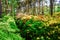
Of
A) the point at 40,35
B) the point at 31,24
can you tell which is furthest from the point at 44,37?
the point at 31,24

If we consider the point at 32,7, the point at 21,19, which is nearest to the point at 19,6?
the point at 32,7

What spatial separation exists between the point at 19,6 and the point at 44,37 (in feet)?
69.9

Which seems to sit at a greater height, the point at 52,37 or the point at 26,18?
the point at 26,18

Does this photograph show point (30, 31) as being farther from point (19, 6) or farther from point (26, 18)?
point (19, 6)

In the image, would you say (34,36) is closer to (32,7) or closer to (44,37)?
(44,37)

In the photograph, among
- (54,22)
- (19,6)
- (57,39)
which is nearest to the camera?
(57,39)

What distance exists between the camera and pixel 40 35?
961cm

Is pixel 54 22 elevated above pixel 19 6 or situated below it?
above

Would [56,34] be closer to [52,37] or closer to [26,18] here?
[52,37]

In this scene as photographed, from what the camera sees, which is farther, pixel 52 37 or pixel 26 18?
pixel 26 18

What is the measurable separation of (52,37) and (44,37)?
0.40 metres

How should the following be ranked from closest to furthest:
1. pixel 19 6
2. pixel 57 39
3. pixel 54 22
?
pixel 57 39 → pixel 54 22 → pixel 19 6

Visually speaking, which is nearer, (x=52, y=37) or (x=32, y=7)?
(x=52, y=37)

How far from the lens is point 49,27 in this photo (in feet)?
32.5
